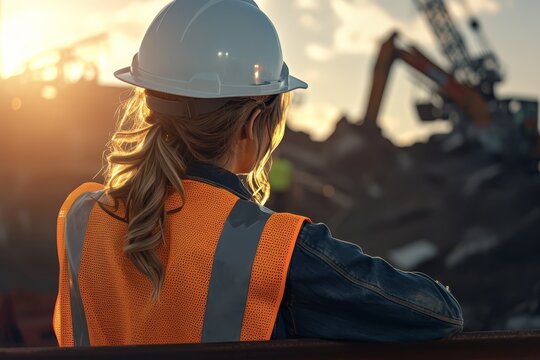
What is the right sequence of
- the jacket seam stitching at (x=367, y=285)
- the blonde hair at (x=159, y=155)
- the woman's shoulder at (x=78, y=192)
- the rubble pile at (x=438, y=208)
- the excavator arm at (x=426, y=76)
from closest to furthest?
the jacket seam stitching at (x=367, y=285), the blonde hair at (x=159, y=155), the woman's shoulder at (x=78, y=192), the rubble pile at (x=438, y=208), the excavator arm at (x=426, y=76)

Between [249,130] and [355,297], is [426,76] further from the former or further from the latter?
[355,297]

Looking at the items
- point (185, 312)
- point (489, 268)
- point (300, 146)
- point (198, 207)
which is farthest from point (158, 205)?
point (300, 146)

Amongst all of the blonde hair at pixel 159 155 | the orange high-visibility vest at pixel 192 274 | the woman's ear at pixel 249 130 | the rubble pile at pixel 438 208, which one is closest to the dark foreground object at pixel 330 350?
the orange high-visibility vest at pixel 192 274

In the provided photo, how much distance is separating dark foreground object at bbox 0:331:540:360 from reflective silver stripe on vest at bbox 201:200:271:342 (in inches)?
8.6

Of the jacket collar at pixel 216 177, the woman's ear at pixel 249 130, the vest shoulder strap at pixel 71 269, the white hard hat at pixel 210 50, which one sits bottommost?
the vest shoulder strap at pixel 71 269

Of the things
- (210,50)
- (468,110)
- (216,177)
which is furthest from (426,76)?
(216,177)

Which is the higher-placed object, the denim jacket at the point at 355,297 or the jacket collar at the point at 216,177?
the jacket collar at the point at 216,177

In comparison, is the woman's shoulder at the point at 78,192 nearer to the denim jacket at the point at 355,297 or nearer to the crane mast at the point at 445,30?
the denim jacket at the point at 355,297

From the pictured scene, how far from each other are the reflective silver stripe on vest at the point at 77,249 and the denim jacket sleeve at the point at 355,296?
595 mm

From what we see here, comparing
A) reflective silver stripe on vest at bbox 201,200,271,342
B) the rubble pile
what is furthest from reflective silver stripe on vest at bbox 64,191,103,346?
the rubble pile

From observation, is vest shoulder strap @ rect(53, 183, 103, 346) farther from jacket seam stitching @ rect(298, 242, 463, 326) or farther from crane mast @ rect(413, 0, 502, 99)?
crane mast @ rect(413, 0, 502, 99)

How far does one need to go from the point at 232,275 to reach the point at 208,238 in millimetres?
110

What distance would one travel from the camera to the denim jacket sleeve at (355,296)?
181 cm

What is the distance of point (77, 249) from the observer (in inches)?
81.7
